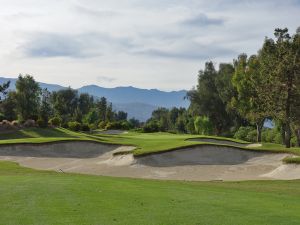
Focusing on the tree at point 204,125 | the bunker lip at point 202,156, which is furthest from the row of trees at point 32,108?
the bunker lip at point 202,156

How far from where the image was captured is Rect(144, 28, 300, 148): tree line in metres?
45.8

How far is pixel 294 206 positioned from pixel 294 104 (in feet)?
118

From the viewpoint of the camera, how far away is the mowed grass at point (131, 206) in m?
10.4

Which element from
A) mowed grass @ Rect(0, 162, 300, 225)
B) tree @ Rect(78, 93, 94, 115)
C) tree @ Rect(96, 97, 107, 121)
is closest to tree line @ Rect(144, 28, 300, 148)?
mowed grass @ Rect(0, 162, 300, 225)

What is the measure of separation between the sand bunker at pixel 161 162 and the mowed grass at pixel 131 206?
12291mm

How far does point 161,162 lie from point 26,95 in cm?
4670

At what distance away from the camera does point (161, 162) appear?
31.5 meters

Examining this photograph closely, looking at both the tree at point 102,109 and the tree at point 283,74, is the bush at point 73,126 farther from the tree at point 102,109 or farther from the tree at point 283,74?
the tree at point 102,109

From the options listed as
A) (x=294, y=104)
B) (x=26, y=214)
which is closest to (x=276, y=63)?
(x=294, y=104)

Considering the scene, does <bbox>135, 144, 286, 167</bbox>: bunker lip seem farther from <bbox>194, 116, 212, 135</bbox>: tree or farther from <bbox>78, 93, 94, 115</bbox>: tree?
<bbox>78, 93, 94, 115</bbox>: tree

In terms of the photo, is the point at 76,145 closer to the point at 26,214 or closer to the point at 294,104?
the point at 294,104

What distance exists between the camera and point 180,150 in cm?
3278

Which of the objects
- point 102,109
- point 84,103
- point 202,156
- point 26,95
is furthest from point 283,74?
point 84,103

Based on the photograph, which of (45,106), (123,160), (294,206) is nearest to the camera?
(294,206)
